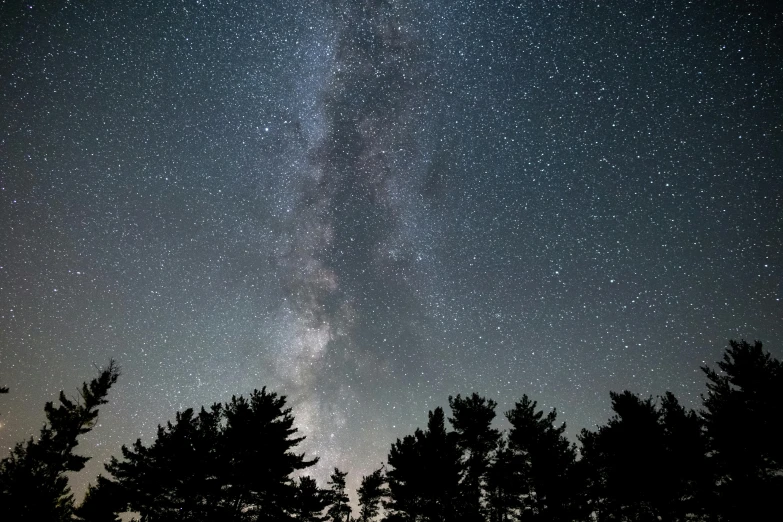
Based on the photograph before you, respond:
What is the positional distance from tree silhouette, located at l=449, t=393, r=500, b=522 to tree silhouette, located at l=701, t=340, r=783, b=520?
10834 millimetres

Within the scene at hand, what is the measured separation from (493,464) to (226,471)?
592 inches

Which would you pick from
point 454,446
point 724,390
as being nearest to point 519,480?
point 454,446

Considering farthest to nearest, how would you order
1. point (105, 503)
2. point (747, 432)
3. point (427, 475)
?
point (105, 503) → point (427, 475) → point (747, 432)

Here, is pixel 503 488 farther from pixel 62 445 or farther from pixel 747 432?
pixel 62 445

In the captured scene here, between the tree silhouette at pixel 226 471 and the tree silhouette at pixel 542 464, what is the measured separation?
41.0 feet

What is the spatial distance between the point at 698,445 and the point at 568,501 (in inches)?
289

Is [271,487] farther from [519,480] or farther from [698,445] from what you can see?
[698,445]

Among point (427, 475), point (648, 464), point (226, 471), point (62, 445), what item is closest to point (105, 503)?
point (62, 445)

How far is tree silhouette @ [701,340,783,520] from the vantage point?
15.3 metres

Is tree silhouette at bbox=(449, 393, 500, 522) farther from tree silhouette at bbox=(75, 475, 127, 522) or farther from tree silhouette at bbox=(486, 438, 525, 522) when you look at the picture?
tree silhouette at bbox=(75, 475, 127, 522)

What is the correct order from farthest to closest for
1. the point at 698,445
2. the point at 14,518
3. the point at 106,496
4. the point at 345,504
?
the point at 345,504 < the point at 106,496 < the point at 698,445 < the point at 14,518

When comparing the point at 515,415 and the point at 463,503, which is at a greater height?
the point at 515,415

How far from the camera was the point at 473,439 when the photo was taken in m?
21.9

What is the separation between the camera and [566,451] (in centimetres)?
2047
